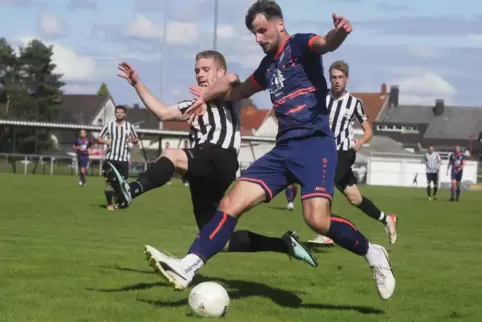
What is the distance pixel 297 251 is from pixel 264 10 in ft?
6.94

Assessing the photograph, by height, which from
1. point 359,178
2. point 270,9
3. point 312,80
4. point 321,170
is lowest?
point 359,178

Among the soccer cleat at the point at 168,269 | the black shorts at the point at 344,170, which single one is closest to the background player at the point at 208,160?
the soccer cleat at the point at 168,269

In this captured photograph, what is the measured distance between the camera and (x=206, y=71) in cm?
739

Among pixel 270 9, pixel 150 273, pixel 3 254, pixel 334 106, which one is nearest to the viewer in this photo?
pixel 270 9

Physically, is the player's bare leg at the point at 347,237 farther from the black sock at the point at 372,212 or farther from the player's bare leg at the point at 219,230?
the black sock at the point at 372,212

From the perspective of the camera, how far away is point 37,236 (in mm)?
11148

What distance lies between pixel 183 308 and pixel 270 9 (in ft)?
7.74

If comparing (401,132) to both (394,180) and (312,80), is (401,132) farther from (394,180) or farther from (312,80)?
(312,80)

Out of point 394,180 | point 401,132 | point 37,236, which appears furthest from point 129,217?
point 401,132

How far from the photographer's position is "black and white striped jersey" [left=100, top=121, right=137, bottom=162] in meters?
18.5

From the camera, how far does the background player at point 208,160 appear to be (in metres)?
7.13

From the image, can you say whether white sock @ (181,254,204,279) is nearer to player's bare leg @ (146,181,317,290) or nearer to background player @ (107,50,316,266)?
player's bare leg @ (146,181,317,290)

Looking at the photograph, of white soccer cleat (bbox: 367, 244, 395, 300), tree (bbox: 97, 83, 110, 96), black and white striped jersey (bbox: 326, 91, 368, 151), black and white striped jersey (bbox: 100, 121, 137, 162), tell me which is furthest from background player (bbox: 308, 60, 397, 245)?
tree (bbox: 97, 83, 110, 96)

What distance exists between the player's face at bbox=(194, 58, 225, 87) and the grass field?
1.85m
